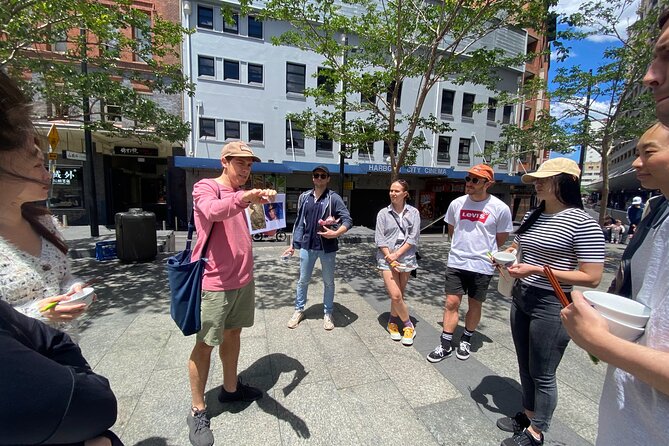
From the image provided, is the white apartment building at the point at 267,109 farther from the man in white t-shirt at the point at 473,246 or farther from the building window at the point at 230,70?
the man in white t-shirt at the point at 473,246

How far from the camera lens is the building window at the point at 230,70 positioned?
16.1m

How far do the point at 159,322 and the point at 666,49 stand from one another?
507 centimetres

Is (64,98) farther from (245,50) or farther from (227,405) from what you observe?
(245,50)

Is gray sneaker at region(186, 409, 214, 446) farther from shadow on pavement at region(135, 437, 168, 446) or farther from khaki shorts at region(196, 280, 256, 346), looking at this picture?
khaki shorts at region(196, 280, 256, 346)

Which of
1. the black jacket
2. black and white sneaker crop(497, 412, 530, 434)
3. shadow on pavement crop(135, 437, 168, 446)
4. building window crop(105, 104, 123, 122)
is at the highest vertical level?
building window crop(105, 104, 123, 122)

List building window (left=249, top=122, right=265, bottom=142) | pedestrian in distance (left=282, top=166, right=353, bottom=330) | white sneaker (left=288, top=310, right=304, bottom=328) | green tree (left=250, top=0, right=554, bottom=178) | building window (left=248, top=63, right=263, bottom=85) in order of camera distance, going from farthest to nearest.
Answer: building window (left=249, top=122, right=265, bottom=142) < building window (left=248, top=63, right=263, bottom=85) < green tree (left=250, top=0, right=554, bottom=178) < white sneaker (left=288, top=310, right=304, bottom=328) < pedestrian in distance (left=282, top=166, right=353, bottom=330)

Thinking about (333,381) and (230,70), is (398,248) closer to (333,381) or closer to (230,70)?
(333,381)

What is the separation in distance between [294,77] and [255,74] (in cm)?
219

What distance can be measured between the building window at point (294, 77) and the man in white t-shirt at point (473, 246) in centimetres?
1629

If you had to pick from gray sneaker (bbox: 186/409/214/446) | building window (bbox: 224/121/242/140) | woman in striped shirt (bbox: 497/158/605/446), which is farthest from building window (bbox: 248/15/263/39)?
gray sneaker (bbox: 186/409/214/446)

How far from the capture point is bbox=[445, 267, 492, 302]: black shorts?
3.09m

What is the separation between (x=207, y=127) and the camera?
1591 centimetres

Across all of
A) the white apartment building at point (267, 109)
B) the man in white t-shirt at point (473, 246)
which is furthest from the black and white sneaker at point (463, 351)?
the white apartment building at point (267, 109)

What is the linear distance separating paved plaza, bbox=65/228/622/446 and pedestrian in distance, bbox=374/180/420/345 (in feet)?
1.23
